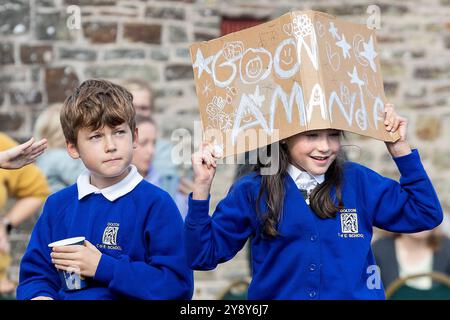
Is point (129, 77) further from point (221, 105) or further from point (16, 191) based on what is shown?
point (221, 105)

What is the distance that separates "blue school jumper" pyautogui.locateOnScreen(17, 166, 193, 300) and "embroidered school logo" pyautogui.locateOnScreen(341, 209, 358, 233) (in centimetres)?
59

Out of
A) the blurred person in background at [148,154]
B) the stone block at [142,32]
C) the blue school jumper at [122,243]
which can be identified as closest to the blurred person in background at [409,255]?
the blurred person in background at [148,154]

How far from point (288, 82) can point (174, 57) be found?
4.16 meters

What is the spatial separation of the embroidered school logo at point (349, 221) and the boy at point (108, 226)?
0.59 metres

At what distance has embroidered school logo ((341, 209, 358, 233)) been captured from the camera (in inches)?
149

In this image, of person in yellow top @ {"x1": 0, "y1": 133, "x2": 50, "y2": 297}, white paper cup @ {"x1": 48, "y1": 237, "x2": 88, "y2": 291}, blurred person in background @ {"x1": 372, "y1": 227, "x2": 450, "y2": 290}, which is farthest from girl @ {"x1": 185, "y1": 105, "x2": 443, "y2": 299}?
blurred person in background @ {"x1": 372, "y1": 227, "x2": 450, "y2": 290}

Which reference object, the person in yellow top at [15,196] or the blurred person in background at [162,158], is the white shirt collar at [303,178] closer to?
the person in yellow top at [15,196]

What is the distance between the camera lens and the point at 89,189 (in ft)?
12.8

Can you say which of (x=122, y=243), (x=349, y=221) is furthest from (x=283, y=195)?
(x=122, y=243)

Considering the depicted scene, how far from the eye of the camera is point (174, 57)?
25.6 ft

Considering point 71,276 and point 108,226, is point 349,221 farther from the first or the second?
point 71,276

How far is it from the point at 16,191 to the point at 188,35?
184 centimetres

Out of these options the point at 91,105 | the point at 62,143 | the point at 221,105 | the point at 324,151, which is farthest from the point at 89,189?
the point at 62,143

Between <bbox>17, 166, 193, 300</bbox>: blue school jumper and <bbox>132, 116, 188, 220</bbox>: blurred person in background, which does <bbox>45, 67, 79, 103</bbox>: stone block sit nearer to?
<bbox>132, 116, 188, 220</bbox>: blurred person in background
